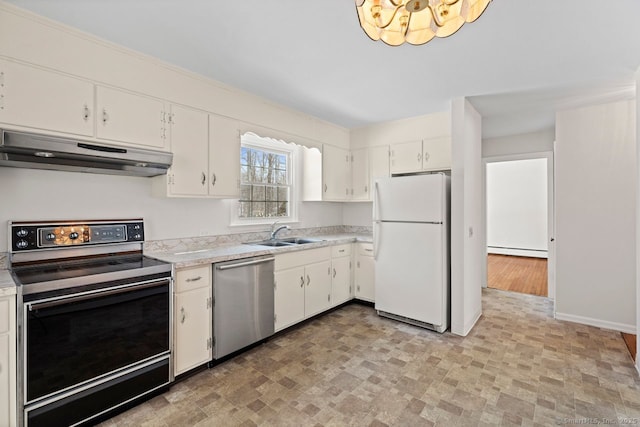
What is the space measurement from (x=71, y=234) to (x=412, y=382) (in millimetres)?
2723

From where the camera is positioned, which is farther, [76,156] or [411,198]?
[411,198]

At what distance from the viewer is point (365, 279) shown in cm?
399

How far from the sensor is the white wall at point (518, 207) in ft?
24.6

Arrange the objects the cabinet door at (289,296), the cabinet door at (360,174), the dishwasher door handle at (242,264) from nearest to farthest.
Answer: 1. the dishwasher door handle at (242,264)
2. the cabinet door at (289,296)
3. the cabinet door at (360,174)

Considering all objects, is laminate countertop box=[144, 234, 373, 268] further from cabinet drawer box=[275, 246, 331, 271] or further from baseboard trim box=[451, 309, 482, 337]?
baseboard trim box=[451, 309, 482, 337]

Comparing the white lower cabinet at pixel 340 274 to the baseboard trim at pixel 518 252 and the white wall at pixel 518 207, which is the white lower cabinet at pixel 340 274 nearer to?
the white wall at pixel 518 207

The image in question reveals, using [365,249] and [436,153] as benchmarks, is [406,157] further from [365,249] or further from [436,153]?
[365,249]

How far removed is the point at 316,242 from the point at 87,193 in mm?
2180

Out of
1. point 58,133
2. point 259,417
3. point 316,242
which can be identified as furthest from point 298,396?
point 58,133

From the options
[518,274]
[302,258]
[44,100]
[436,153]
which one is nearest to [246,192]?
[302,258]

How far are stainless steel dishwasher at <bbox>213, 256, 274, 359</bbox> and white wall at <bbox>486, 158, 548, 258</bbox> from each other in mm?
6538

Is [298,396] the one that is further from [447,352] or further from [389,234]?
[389,234]

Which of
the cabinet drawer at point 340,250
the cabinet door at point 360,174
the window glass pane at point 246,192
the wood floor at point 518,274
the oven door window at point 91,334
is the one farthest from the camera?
the wood floor at point 518,274

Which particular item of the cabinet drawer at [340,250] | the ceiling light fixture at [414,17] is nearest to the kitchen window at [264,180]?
the cabinet drawer at [340,250]
